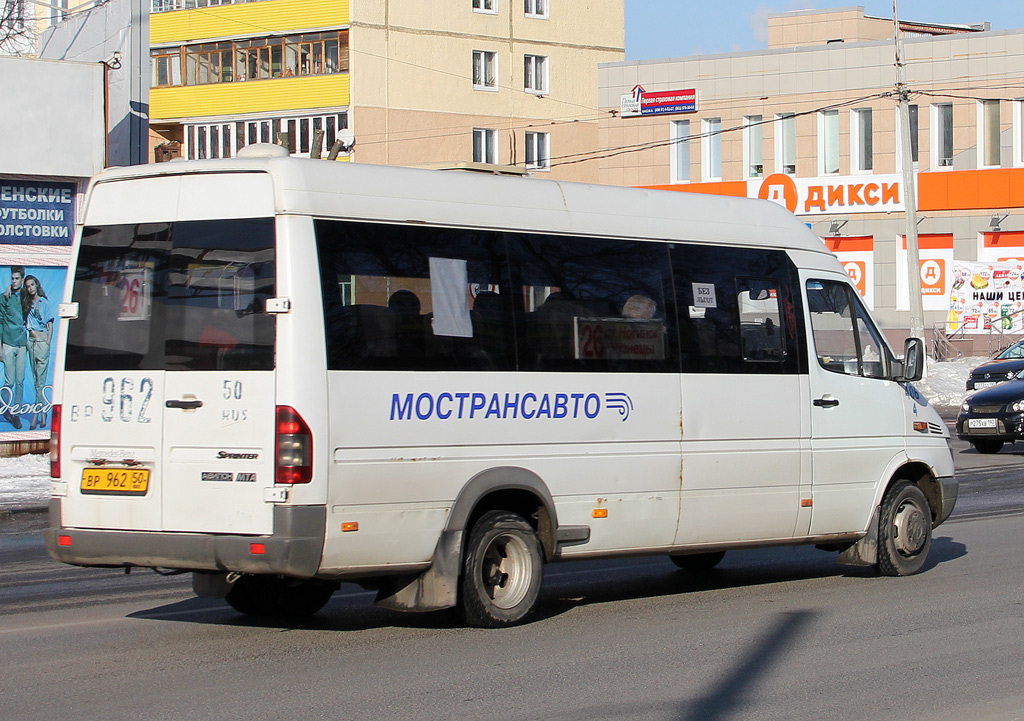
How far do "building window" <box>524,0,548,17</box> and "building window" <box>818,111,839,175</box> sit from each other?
20.7m

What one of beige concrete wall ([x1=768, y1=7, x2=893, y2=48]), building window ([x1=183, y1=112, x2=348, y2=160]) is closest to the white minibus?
building window ([x1=183, y1=112, x2=348, y2=160])

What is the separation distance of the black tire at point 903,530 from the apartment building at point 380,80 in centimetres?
4829

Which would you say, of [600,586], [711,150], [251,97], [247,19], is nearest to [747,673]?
[600,586]

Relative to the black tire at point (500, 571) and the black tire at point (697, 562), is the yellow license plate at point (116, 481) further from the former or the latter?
the black tire at point (697, 562)

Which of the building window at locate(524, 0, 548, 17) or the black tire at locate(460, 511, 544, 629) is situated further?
the building window at locate(524, 0, 548, 17)

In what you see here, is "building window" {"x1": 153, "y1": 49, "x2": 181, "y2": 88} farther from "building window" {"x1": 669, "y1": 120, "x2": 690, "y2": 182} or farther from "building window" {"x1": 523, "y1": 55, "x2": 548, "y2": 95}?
"building window" {"x1": 669, "y1": 120, "x2": 690, "y2": 182}

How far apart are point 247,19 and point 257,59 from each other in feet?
5.66

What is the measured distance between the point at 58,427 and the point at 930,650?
4880 mm

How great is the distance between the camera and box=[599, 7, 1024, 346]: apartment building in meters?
44.5

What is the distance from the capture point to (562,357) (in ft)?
28.1

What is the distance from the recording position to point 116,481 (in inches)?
306

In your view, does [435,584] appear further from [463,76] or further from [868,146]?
[463,76]

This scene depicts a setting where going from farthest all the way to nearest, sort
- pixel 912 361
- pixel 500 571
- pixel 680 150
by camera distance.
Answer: pixel 680 150 → pixel 912 361 → pixel 500 571

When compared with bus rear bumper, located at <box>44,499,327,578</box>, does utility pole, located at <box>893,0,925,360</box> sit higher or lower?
higher
